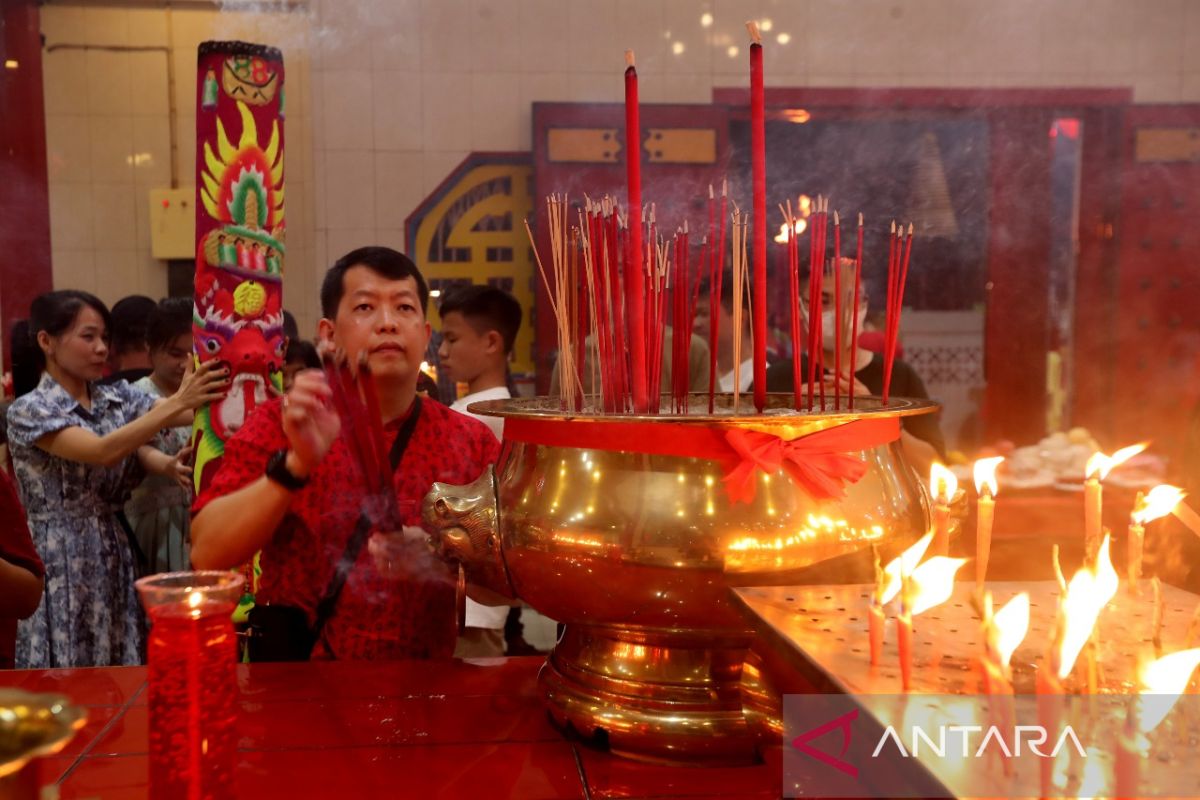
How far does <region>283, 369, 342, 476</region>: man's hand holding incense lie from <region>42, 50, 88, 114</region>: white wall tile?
146 inches

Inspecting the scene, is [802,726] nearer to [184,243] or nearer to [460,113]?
[460,113]

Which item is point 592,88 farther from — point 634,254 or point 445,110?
point 634,254

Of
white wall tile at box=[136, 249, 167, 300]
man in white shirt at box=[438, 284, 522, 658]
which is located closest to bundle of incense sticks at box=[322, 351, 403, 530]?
man in white shirt at box=[438, 284, 522, 658]

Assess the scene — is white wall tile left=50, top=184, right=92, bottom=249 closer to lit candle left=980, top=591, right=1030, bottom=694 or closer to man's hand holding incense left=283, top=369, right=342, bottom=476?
man's hand holding incense left=283, top=369, right=342, bottom=476

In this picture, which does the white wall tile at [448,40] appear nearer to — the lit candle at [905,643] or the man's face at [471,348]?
the man's face at [471,348]

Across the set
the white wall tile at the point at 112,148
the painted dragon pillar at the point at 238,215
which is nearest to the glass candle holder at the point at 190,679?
the painted dragon pillar at the point at 238,215

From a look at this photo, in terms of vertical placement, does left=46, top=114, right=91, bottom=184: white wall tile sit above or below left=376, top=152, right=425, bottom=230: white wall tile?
above

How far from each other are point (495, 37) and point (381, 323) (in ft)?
9.20

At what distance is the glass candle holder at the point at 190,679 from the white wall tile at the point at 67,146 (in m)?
4.16

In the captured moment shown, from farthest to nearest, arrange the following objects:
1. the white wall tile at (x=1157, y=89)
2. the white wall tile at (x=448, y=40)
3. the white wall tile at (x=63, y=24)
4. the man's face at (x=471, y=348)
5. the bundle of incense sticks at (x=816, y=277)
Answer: the white wall tile at (x=63, y=24)
the white wall tile at (x=1157, y=89)
the white wall tile at (x=448, y=40)
the man's face at (x=471, y=348)
the bundle of incense sticks at (x=816, y=277)

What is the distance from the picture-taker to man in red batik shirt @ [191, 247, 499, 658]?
1.47 meters

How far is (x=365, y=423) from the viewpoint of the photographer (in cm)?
132

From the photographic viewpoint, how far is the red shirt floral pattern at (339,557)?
1.50 meters

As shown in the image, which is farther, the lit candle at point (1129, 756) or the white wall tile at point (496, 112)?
the white wall tile at point (496, 112)
